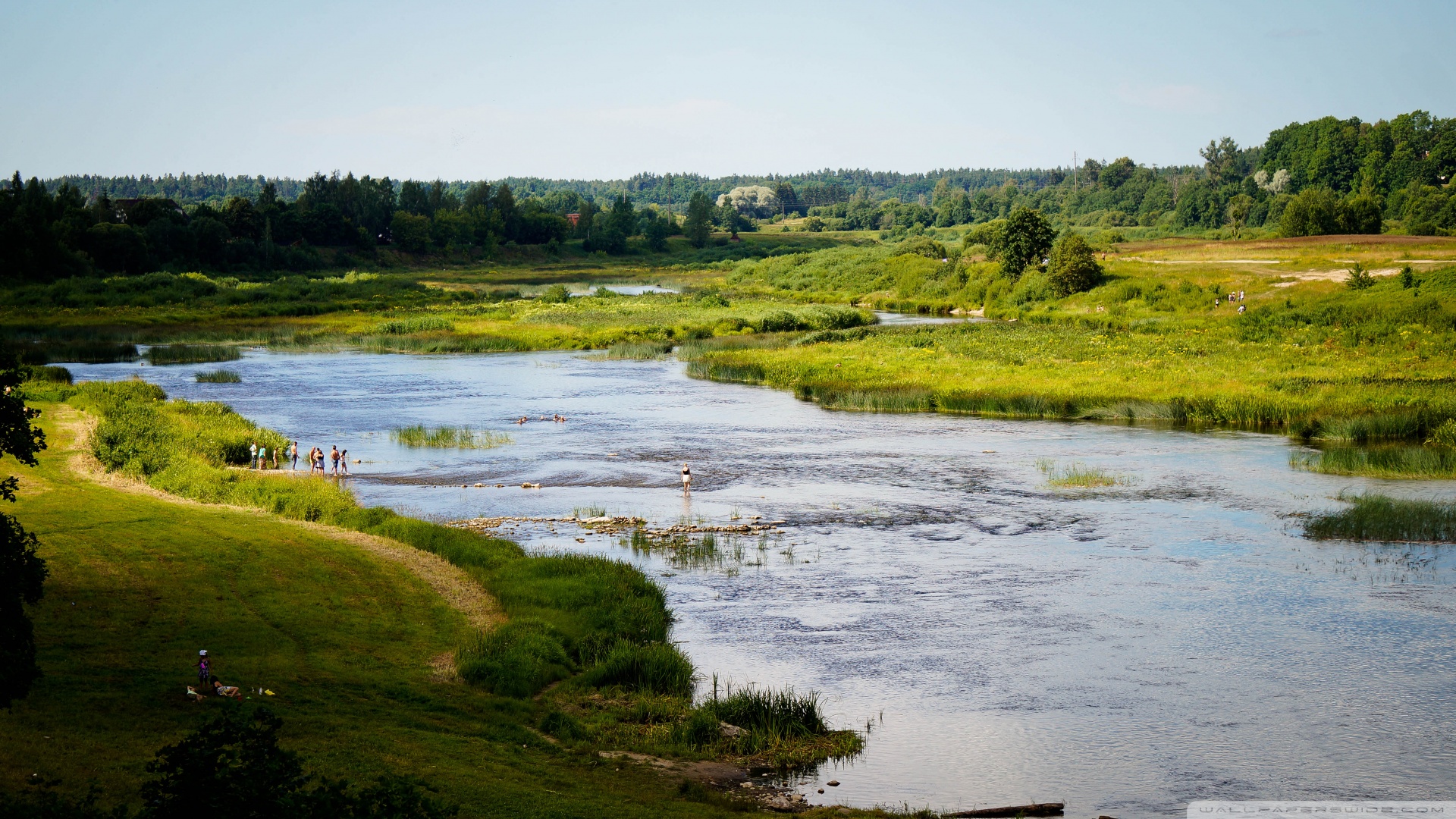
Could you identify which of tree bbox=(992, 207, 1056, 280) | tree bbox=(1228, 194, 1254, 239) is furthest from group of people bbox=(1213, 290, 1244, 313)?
tree bbox=(1228, 194, 1254, 239)

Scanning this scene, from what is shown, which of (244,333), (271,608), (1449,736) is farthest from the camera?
(244,333)

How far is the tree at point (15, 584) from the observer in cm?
1230

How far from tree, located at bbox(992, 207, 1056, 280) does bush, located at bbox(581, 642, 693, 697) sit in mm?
95821

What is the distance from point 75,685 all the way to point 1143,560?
82.8 feet

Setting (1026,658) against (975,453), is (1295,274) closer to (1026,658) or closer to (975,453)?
(975,453)

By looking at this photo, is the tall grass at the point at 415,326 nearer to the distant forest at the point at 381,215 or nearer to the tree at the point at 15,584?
the distant forest at the point at 381,215

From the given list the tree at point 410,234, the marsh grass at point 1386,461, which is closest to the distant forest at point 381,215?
the tree at point 410,234

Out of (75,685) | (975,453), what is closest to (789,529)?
(975,453)

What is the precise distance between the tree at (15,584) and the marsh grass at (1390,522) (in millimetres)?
31619

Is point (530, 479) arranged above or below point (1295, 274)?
below

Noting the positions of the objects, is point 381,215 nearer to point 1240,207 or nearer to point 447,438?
point 1240,207

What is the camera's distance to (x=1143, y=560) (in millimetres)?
30781

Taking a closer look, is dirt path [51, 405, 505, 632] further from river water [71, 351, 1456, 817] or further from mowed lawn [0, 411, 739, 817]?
river water [71, 351, 1456, 817]

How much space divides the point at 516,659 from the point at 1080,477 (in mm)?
25495
